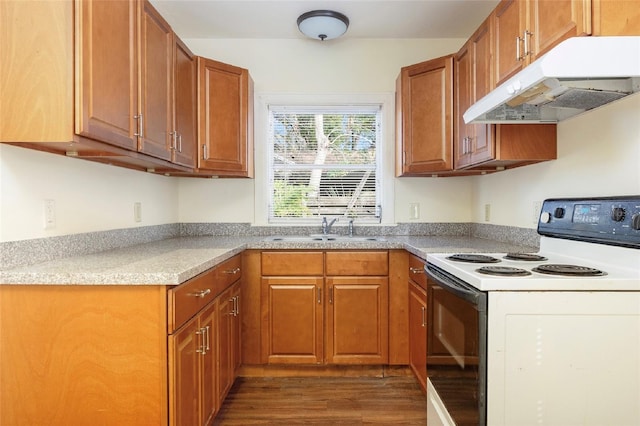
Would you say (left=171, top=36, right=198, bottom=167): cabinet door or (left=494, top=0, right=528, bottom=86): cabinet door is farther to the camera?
(left=171, top=36, right=198, bottom=167): cabinet door

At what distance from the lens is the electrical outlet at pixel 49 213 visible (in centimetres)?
159

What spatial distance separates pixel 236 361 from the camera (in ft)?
7.38

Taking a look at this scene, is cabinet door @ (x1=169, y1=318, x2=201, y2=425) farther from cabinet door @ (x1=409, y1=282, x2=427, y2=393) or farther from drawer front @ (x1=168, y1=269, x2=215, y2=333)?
cabinet door @ (x1=409, y1=282, x2=427, y2=393)

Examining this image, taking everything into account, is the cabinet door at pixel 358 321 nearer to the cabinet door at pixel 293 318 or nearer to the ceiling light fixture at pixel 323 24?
the cabinet door at pixel 293 318

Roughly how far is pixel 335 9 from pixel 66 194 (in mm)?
1985

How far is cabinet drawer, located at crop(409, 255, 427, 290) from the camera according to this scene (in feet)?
6.90

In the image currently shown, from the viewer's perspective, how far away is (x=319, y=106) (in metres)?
2.96

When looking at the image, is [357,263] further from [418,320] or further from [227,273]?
[227,273]

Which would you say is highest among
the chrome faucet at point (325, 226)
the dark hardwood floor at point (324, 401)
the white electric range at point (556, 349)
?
the chrome faucet at point (325, 226)

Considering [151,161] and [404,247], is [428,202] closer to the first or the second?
[404,247]

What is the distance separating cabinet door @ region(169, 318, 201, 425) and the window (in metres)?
1.56

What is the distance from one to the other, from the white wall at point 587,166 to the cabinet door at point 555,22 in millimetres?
395

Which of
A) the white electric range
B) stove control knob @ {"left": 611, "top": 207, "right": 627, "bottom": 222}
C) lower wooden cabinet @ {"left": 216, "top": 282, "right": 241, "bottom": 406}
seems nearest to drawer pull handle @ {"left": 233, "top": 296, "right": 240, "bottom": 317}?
lower wooden cabinet @ {"left": 216, "top": 282, "right": 241, "bottom": 406}

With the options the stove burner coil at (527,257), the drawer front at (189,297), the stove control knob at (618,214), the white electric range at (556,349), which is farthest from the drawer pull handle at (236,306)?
the stove control knob at (618,214)
